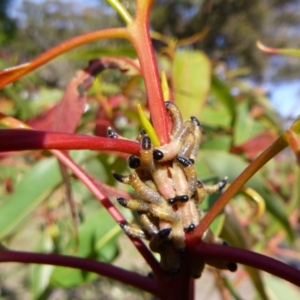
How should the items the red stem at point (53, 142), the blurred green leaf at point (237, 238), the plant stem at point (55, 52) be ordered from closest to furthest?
the red stem at point (53, 142), the plant stem at point (55, 52), the blurred green leaf at point (237, 238)

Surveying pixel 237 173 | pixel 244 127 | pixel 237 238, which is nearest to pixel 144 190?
pixel 237 238

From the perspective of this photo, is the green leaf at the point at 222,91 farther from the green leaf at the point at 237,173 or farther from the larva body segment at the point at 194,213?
the larva body segment at the point at 194,213

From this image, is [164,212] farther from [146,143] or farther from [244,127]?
[244,127]

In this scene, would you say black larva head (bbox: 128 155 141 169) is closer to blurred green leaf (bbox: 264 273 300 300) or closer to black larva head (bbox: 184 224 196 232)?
black larva head (bbox: 184 224 196 232)

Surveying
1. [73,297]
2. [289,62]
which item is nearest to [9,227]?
[73,297]

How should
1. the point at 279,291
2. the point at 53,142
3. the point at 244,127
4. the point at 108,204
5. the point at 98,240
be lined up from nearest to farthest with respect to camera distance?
the point at 53,142 → the point at 108,204 → the point at 98,240 → the point at 279,291 → the point at 244,127

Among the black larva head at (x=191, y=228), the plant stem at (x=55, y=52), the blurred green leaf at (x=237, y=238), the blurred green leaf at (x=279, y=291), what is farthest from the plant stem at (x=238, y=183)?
the blurred green leaf at (x=279, y=291)

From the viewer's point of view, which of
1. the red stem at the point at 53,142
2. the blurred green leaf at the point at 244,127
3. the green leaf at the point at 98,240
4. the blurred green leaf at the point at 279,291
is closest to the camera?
the red stem at the point at 53,142
